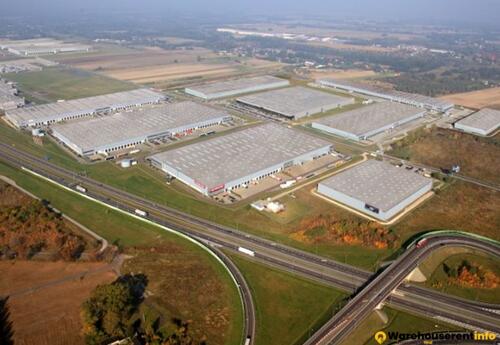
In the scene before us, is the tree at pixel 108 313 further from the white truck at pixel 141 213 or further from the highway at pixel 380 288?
the highway at pixel 380 288

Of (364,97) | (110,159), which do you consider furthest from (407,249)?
(364,97)

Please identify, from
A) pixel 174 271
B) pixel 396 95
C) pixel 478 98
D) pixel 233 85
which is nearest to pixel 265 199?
pixel 174 271

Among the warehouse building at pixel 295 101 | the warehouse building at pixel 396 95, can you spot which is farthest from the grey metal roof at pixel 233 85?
the warehouse building at pixel 396 95

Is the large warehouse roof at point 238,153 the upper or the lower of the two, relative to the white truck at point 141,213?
upper

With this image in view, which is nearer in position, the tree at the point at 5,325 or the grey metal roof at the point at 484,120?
the tree at the point at 5,325

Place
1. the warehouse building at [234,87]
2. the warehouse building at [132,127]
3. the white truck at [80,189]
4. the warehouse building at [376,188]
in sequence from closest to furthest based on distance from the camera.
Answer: the warehouse building at [376,188] → the white truck at [80,189] → the warehouse building at [132,127] → the warehouse building at [234,87]

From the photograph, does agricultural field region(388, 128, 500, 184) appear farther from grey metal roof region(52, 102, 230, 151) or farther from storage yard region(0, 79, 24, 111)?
storage yard region(0, 79, 24, 111)

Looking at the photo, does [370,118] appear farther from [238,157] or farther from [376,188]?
[238,157]
